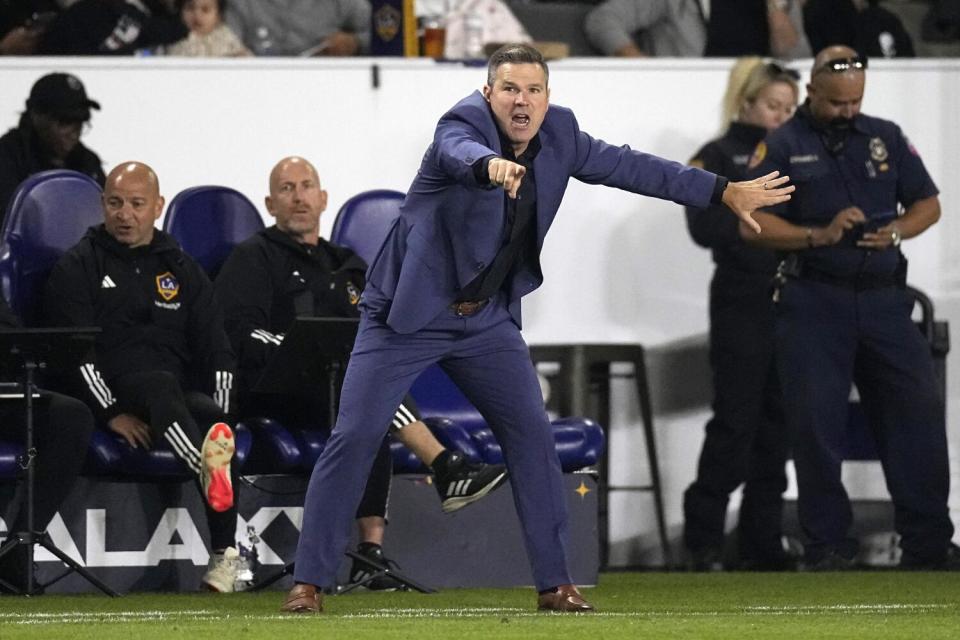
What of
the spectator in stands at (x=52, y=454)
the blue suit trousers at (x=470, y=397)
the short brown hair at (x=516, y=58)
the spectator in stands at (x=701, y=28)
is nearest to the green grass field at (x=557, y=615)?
the blue suit trousers at (x=470, y=397)

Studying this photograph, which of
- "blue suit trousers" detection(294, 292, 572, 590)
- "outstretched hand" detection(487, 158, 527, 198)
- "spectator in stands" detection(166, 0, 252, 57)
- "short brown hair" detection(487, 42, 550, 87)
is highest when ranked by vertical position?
"spectator in stands" detection(166, 0, 252, 57)

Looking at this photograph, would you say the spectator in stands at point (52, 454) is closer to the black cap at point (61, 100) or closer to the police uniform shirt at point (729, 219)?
the black cap at point (61, 100)

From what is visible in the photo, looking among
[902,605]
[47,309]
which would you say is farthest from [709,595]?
[47,309]

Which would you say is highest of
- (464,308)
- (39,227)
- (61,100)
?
(61,100)

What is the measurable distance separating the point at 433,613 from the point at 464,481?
0.95 metres

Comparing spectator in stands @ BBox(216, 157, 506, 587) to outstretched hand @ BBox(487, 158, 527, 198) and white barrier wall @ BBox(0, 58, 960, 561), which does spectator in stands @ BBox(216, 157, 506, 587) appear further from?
outstretched hand @ BBox(487, 158, 527, 198)

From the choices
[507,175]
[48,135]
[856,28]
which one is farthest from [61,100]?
[856,28]

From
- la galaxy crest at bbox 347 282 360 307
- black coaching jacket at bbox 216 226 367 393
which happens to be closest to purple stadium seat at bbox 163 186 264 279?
black coaching jacket at bbox 216 226 367 393

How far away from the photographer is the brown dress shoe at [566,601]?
5152mm

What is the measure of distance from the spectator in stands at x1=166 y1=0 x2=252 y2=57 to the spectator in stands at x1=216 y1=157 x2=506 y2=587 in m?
1.45

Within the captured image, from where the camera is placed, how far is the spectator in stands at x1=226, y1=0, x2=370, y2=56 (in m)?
9.05

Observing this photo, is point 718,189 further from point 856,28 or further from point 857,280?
point 856,28

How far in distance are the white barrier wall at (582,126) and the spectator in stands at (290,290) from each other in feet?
3.54

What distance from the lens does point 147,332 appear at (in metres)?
6.99
